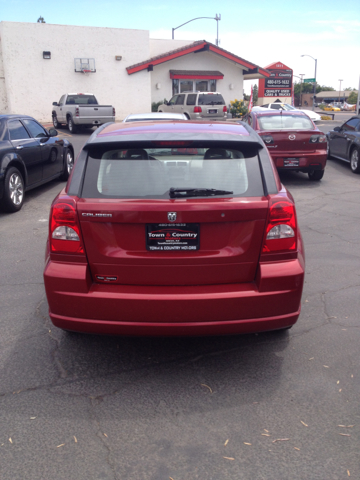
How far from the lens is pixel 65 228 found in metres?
3.18

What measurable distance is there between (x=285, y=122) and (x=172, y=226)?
934cm

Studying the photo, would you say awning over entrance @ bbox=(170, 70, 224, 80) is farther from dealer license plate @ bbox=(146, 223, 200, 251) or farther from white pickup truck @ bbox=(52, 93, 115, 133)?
dealer license plate @ bbox=(146, 223, 200, 251)

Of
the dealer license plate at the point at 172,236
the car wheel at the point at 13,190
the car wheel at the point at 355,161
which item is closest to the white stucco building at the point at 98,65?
the car wheel at the point at 355,161

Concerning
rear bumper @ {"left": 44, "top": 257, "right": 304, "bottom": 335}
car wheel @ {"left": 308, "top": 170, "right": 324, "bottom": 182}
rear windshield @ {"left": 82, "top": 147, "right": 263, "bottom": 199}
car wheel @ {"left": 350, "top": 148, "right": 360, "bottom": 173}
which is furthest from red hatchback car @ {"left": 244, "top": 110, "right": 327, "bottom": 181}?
rear bumper @ {"left": 44, "top": 257, "right": 304, "bottom": 335}

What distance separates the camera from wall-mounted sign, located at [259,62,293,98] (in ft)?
170

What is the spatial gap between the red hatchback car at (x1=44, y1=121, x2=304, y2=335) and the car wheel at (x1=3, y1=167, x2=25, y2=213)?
18.2ft

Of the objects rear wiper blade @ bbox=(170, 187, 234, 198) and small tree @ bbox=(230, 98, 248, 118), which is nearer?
rear wiper blade @ bbox=(170, 187, 234, 198)

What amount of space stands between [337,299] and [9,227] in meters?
5.36

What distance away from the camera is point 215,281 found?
3.18 m

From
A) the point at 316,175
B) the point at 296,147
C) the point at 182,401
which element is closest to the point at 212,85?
the point at 316,175

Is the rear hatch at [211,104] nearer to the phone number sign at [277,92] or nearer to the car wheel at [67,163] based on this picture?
the car wheel at [67,163]

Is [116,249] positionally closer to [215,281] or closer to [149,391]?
[215,281]

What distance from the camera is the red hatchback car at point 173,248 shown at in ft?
10.2

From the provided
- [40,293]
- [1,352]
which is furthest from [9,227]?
Answer: [1,352]
